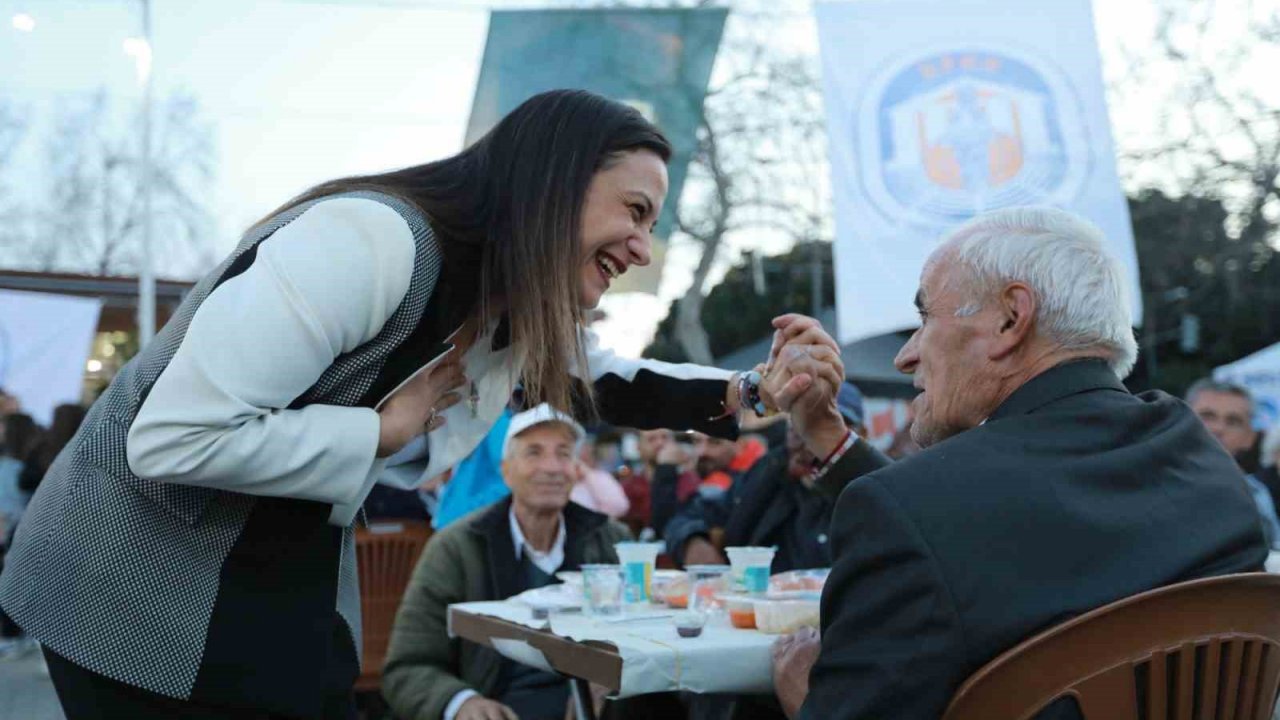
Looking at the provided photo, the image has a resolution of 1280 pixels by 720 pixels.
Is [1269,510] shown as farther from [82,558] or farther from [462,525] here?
[82,558]

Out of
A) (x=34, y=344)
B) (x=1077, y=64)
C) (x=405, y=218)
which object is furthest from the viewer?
(x=34, y=344)

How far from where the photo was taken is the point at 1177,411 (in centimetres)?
172

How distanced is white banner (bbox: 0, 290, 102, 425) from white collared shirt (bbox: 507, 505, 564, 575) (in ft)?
21.4

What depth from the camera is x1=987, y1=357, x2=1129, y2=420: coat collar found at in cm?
169

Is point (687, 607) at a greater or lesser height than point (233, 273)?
lesser

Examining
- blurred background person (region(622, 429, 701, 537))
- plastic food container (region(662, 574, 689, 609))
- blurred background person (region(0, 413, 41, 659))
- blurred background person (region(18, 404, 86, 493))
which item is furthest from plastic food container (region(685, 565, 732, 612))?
blurred background person (region(0, 413, 41, 659))

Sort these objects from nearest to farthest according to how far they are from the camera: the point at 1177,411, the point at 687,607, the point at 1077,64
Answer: the point at 1177,411, the point at 687,607, the point at 1077,64

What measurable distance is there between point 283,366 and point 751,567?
61.0 inches

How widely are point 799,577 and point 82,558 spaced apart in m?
1.77

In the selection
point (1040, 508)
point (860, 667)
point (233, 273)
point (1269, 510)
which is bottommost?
point (1269, 510)

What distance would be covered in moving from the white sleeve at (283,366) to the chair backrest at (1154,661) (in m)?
0.95

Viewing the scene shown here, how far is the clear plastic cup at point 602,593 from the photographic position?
9.29 feet

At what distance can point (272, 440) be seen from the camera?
1.66 meters

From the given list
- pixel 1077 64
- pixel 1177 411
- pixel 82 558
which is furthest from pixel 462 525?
pixel 1077 64
